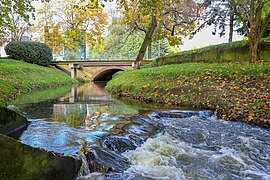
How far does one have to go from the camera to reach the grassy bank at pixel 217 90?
6258 millimetres

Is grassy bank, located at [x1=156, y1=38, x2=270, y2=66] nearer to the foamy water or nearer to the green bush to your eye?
the foamy water

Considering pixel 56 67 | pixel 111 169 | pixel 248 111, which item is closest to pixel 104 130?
pixel 111 169

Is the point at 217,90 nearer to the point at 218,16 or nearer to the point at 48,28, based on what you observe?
the point at 218,16

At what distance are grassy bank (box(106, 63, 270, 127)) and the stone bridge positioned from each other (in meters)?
17.4

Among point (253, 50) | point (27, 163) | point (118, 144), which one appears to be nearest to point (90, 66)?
point (253, 50)

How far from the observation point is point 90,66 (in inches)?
1191

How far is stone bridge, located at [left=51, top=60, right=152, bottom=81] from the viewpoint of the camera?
28.8 metres

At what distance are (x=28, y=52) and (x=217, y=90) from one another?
2149 centimetres

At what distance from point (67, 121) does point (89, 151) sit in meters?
2.44

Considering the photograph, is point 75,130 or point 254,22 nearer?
point 75,130

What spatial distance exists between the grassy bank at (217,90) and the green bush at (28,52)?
53.9 ft

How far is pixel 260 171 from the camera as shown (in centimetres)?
341

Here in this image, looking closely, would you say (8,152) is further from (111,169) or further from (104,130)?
(104,130)

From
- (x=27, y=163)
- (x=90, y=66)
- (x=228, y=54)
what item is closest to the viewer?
(x=27, y=163)
